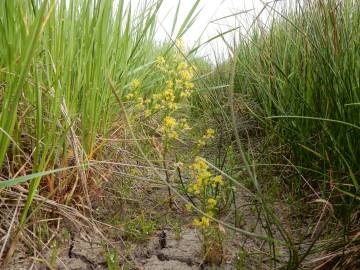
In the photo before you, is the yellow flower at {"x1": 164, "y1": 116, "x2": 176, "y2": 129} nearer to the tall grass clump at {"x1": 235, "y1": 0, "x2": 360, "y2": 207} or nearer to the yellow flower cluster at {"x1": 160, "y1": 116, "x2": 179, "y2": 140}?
the yellow flower cluster at {"x1": 160, "y1": 116, "x2": 179, "y2": 140}

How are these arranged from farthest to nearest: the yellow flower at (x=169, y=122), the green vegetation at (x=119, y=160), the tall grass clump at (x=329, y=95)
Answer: the yellow flower at (x=169, y=122) → the tall grass clump at (x=329, y=95) → the green vegetation at (x=119, y=160)

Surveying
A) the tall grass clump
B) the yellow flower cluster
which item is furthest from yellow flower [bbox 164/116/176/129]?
the tall grass clump

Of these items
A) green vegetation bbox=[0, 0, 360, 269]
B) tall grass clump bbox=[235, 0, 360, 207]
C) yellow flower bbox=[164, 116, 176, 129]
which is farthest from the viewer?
yellow flower bbox=[164, 116, 176, 129]

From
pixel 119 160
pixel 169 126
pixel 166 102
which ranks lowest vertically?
pixel 119 160

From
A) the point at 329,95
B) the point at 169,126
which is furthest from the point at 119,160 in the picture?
the point at 329,95

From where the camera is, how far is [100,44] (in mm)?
1595

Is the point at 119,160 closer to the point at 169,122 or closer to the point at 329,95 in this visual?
the point at 169,122

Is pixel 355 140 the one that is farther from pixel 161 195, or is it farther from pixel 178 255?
pixel 161 195

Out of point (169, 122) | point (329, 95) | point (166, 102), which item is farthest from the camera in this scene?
point (166, 102)

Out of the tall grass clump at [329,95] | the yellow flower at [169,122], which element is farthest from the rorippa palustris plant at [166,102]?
the tall grass clump at [329,95]

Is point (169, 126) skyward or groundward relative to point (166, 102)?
groundward

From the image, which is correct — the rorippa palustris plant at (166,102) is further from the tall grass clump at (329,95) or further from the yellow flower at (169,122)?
the tall grass clump at (329,95)

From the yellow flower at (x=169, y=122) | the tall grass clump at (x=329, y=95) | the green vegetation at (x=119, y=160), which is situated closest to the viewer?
the green vegetation at (x=119, y=160)

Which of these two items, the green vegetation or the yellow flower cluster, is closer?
the green vegetation
